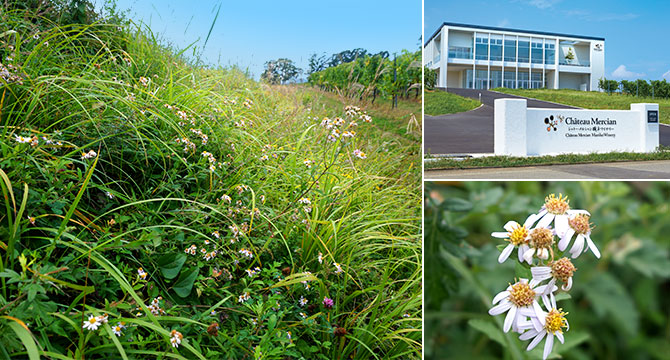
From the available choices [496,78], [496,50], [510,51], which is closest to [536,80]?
[496,78]

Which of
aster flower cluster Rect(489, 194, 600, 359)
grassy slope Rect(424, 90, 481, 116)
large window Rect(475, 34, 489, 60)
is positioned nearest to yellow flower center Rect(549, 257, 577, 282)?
aster flower cluster Rect(489, 194, 600, 359)

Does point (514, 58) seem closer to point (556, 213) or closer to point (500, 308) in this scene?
point (556, 213)

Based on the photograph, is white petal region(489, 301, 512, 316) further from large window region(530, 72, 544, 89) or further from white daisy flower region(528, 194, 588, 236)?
large window region(530, 72, 544, 89)

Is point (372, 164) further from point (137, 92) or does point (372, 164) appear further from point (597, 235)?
point (597, 235)

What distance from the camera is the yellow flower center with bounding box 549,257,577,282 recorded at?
2.95 feet

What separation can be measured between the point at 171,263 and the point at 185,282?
10 centimetres

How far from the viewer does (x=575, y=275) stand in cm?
99

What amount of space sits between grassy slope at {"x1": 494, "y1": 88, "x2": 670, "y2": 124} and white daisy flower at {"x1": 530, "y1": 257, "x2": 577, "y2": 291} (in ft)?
53.2

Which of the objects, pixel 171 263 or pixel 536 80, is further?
pixel 536 80

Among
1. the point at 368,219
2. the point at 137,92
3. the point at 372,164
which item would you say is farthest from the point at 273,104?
the point at 368,219

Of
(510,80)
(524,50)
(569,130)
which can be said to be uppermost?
(524,50)

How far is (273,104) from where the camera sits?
5.30 m

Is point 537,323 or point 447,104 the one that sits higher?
point 447,104

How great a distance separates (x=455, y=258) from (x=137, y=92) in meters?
2.53
